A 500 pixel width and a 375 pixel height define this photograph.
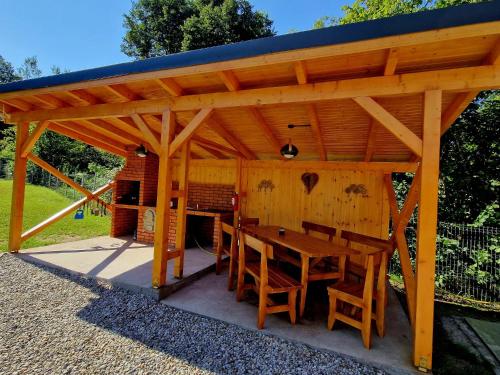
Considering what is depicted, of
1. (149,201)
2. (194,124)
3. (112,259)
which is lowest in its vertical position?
(112,259)

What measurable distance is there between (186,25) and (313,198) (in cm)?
1380

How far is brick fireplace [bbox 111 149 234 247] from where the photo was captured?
6973mm

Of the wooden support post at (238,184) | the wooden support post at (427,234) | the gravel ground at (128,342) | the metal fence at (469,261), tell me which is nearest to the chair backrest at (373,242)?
the wooden support post at (427,234)

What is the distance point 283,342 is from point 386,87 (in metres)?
3.00

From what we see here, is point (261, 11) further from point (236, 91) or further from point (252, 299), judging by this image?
point (252, 299)

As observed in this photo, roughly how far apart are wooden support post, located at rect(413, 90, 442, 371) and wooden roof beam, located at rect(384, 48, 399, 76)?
1.40ft

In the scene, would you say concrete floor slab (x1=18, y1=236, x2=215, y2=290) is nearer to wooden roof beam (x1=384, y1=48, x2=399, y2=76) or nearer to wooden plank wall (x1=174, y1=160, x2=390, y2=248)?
wooden plank wall (x1=174, y1=160, x2=390, y2=248)

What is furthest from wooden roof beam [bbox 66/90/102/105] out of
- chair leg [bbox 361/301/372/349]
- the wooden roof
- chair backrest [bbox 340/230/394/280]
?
chair leg [bbox 361/301/372/349]

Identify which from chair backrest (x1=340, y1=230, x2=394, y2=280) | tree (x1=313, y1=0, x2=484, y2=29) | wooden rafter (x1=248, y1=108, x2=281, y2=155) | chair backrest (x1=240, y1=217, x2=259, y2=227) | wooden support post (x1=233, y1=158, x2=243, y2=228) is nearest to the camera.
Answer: chair backrest (x1=340, y1=230, x2=394, y2=280)

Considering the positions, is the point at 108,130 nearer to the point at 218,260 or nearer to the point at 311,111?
the point at 218,260

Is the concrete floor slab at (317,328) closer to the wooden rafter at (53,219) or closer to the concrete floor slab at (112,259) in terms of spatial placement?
the concrete floor slab at (112,259)

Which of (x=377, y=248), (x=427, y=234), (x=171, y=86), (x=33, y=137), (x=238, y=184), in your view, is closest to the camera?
(x=427, y=234)

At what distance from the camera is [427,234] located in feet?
8.15

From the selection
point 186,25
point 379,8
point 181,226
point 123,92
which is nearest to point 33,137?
point 123,92
